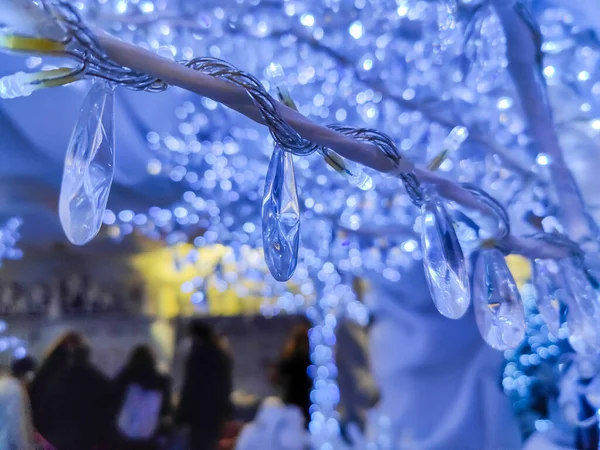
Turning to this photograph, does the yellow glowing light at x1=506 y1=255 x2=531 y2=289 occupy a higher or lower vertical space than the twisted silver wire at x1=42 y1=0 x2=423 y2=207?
lower

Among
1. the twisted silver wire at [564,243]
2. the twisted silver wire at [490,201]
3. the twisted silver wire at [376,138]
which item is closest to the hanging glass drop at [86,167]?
the twisted silver wire at [376,138]

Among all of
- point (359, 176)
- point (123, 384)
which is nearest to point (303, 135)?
point (359, 176)

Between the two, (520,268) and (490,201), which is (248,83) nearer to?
(490,201)

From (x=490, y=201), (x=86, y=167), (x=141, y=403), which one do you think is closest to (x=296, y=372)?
(x=141, y=403)

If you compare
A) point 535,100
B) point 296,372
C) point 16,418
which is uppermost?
point 535,100

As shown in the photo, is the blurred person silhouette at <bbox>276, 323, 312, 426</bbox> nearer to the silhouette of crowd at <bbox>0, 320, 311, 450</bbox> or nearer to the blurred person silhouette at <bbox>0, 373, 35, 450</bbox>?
the silhouette of crowd at <bbox>0, 320, 311, 450</bbox>

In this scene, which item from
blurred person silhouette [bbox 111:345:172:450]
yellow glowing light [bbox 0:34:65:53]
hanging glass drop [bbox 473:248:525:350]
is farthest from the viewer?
blurred person silhouette [bbox 111:345:172:450]

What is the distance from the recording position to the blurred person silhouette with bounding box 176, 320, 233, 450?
1052 mm

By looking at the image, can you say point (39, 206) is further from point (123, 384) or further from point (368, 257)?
point (368, 257)

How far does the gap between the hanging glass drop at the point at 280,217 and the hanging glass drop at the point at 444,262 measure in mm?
114

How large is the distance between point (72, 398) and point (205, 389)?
283 mm

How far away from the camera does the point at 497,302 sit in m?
0.42

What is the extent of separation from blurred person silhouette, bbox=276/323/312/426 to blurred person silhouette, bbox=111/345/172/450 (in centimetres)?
27

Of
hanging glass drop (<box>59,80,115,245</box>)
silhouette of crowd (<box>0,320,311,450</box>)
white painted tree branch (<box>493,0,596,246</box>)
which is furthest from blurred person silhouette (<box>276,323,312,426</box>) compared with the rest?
hanging glass drop (<box>59,80,115,245</box>)
